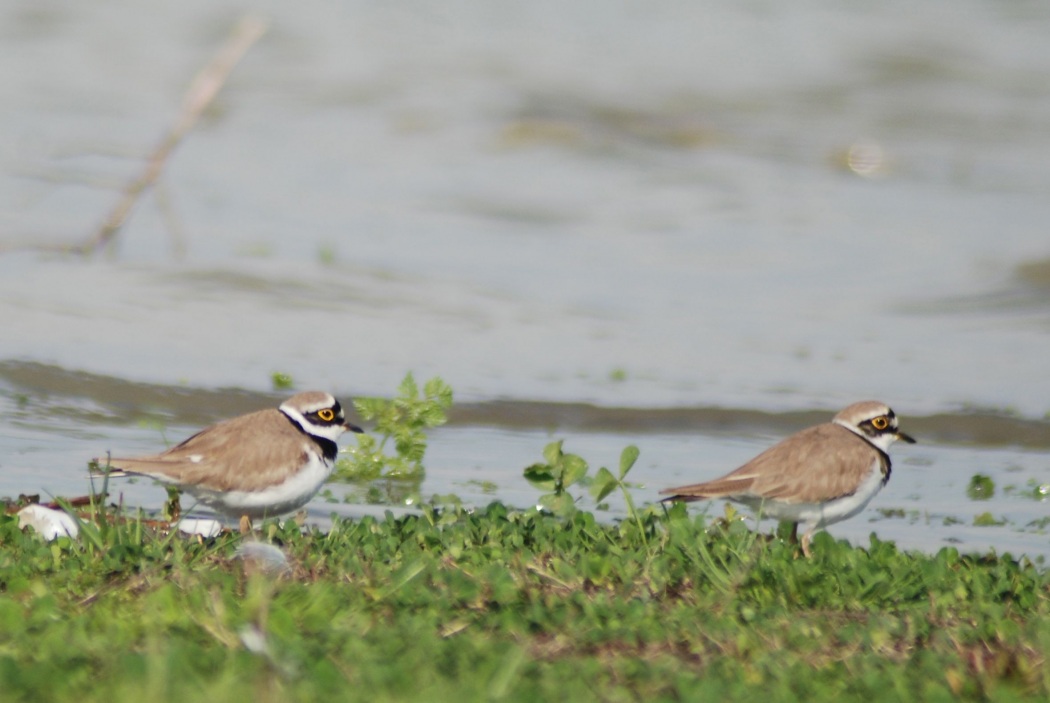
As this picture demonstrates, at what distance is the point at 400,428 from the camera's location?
25.8ft

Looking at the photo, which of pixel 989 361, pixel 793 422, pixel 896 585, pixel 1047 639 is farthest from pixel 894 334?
A: pixel 1047 639

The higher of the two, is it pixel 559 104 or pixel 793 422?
pixel 559 104

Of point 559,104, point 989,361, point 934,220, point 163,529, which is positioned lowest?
point 163,529

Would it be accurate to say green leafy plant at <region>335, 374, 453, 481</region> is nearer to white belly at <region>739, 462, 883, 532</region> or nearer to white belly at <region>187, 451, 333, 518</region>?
white belly at <region>187, 451, 333, 518</region>

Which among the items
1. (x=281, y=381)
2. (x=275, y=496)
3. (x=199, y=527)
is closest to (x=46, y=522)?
(x=199, y=527)

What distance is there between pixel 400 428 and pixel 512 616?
3.57 m

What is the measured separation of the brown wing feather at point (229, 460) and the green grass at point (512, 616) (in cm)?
77

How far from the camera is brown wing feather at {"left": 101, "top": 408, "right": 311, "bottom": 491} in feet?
20.8

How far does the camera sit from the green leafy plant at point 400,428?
7.78 meters

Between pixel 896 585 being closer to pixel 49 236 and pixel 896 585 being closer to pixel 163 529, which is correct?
pixel 163 529

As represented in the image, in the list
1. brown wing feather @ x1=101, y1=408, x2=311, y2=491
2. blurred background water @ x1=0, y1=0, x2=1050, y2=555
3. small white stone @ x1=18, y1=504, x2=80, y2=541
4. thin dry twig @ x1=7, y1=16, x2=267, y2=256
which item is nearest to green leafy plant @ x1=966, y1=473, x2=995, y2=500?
blurred background water @ x1=0, y1=0, x2=1050, y2=555

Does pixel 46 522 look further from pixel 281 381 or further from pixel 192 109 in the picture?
pixel 281 381

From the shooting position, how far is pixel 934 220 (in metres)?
13.6

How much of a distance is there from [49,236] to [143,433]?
3069 mm
